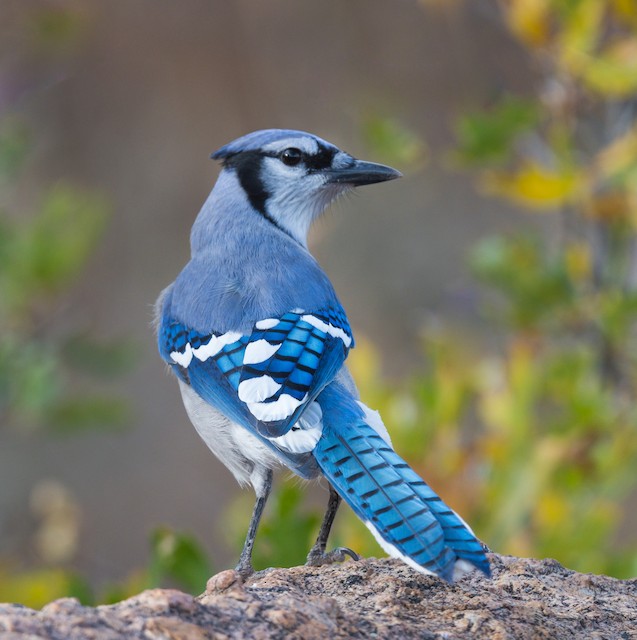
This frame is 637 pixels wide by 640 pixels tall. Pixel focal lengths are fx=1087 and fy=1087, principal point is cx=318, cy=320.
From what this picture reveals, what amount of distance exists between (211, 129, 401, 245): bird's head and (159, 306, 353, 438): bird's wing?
371 millimetres

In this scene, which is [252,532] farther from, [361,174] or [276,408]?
[361,174]

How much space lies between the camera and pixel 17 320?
118 inches

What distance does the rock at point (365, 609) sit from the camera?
107cm

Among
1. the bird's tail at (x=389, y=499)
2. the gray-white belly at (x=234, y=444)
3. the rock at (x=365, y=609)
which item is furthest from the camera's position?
the gray-white belly at (x=234, y=444)

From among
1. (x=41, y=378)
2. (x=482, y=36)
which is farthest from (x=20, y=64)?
(x=482, y=36)

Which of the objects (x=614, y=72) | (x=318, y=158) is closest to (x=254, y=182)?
(x=318, y=158)

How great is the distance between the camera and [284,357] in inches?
60.6

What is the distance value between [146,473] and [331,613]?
14.3 feet

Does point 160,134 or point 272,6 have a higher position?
Answer: point 272,6

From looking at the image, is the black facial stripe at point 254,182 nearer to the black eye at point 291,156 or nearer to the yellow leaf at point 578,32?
the black eye at point 291,156

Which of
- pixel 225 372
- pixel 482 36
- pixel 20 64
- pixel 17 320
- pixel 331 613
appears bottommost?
pixel 331 613

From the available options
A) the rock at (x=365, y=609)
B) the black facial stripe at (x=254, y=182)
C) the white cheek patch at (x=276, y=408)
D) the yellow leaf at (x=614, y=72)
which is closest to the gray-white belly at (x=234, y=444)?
the white cheek patch at (x=276, y=408)

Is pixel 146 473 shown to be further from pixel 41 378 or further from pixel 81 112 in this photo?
pixel 41 378

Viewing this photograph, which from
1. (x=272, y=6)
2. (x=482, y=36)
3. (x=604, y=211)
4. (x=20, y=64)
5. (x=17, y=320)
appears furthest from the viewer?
(x=272, y=6)
